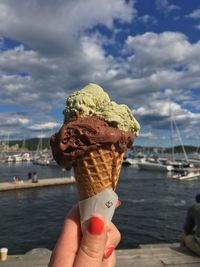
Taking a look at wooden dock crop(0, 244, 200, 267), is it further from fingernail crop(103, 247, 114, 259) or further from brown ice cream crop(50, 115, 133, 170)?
brown ice cream crop(50, 115, 133, 170)

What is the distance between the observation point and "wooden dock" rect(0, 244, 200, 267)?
21.9 ft

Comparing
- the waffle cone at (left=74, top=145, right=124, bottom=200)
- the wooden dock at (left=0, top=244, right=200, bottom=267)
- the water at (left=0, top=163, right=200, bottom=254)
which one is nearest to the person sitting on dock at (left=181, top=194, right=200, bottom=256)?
the wooden dock at (left=0, top=244, right=200, bottom=267)

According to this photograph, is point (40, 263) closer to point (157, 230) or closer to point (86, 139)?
point (86, 139)

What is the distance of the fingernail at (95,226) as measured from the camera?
259cm

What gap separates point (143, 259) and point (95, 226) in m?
4.74

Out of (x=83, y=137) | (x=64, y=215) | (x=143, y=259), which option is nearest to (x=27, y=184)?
(x=64, y=215)

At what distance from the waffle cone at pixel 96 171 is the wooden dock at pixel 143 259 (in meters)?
4.17

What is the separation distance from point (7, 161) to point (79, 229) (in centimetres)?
11661

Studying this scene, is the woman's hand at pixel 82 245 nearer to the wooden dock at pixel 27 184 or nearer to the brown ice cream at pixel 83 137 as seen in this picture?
the brown ice cream at pixel 83 137

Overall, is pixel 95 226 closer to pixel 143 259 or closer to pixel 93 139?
pixel 93 139

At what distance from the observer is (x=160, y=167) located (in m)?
67.6

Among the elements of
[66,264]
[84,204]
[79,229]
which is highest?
[84,204]

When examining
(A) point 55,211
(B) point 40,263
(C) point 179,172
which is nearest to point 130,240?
(A) point 55,211

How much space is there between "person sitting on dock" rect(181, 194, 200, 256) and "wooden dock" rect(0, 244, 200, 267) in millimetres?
155
